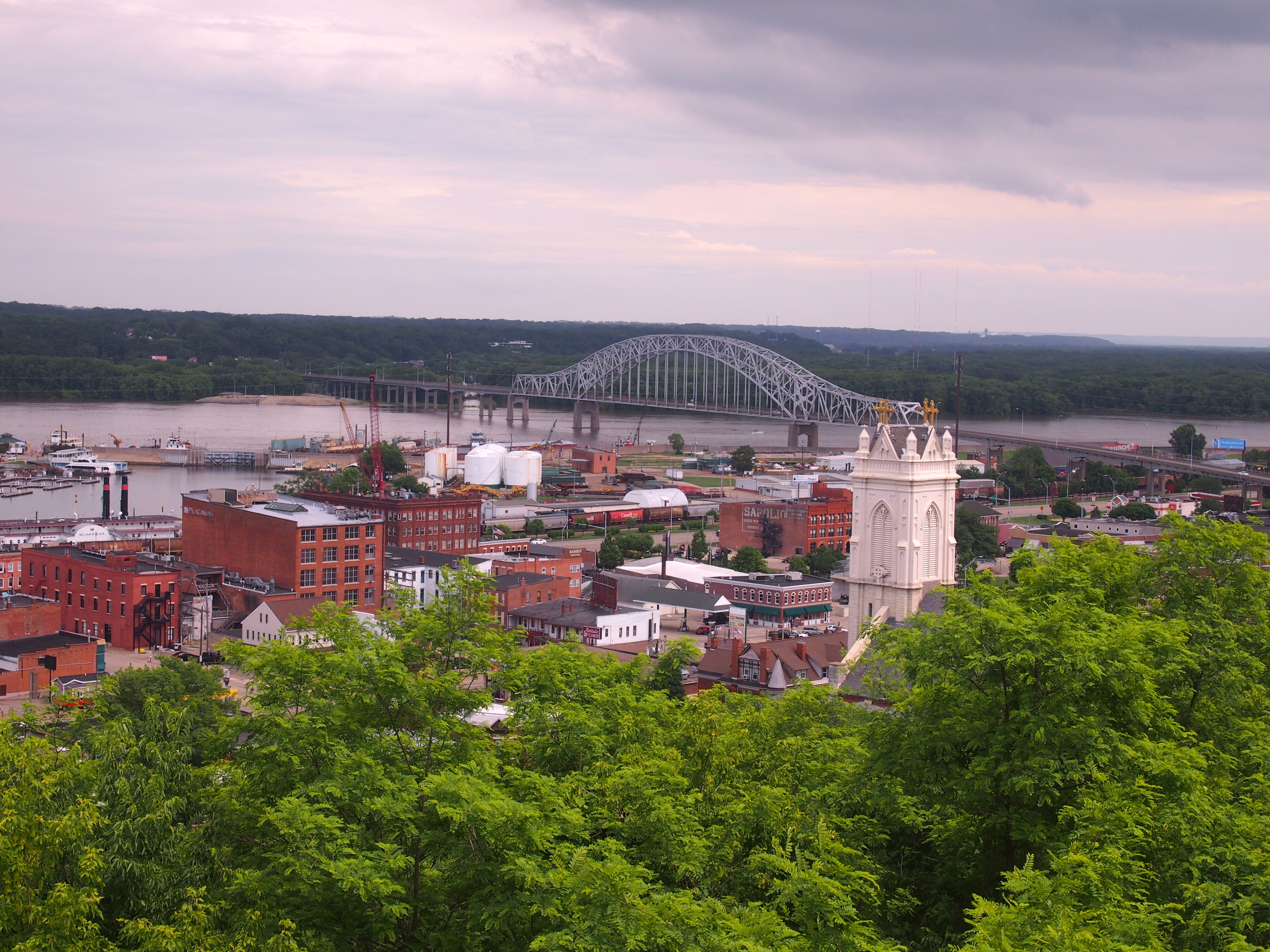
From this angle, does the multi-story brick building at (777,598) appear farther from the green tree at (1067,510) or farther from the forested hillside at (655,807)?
the forested hillside at (655,807)

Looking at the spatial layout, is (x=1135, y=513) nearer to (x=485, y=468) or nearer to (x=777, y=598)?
(x=777, y=598)

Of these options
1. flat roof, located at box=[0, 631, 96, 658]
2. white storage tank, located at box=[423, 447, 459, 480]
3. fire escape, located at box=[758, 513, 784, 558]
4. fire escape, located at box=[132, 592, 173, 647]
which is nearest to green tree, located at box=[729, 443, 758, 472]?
white storage tank, located at box=[423, 447, 459, 480]

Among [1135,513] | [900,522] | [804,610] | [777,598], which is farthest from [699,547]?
[900,522]

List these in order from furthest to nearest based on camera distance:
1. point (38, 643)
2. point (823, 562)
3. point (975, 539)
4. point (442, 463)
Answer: point (442, 463)
point (975, 539)
point (823, 562)
point (38, 643)

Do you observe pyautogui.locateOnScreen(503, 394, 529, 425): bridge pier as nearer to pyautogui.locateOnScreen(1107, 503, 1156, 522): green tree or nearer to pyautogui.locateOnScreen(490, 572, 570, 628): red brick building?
pyautogui.locateOnScreen(1107, 503, 1156, 522): green tree

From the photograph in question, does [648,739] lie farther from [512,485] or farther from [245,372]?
[245,372]

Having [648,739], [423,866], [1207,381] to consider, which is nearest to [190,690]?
[648,739]
